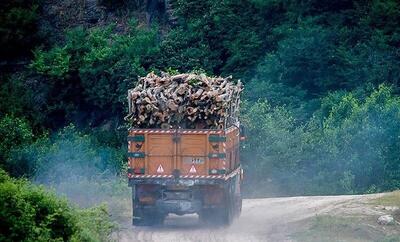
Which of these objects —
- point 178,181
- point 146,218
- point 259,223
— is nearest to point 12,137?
point 146,218

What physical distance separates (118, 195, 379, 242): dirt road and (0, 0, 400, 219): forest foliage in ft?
23.0

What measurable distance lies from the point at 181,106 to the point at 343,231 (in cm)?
493

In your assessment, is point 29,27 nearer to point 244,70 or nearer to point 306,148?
point 244,70

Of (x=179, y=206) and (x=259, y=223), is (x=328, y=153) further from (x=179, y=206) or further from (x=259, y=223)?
(x=179, y=206)

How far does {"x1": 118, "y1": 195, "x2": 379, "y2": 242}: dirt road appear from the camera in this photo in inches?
1036

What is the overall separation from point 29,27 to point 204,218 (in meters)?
20.3

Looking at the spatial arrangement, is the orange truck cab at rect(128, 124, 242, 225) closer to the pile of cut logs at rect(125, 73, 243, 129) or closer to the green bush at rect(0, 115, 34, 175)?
the pile of cut logs at rect(125, 73, 243, 129)

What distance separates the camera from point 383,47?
42.8m

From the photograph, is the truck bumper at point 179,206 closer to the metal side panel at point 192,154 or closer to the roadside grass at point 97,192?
the metal side panel at point 192,154

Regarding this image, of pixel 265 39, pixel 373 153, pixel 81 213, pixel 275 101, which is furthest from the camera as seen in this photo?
pixel 265 39

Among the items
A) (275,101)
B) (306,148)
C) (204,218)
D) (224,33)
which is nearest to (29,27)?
(224,33)

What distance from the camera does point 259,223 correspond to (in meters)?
28.6

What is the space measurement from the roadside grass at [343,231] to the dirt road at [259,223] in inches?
18.3

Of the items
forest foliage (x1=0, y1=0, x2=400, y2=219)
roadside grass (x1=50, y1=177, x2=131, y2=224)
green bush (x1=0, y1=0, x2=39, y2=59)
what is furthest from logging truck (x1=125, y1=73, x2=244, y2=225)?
green bush (x1=0, y1=0, x2=39, y2=59)
